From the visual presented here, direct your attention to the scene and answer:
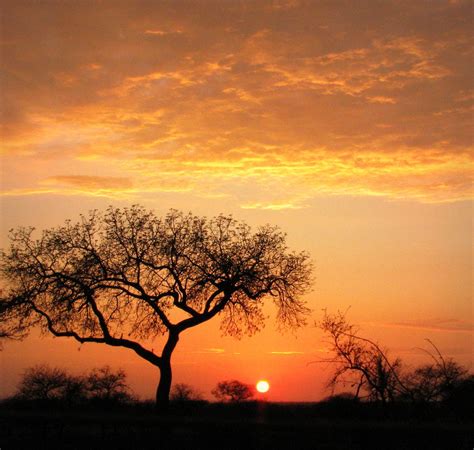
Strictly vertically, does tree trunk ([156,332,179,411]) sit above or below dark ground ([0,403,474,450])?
above

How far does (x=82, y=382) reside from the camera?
33.3 meters

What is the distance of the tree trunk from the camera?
1036 inches

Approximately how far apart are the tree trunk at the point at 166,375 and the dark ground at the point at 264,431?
5340mm

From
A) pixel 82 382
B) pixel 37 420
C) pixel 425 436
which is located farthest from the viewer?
pixel 82 382

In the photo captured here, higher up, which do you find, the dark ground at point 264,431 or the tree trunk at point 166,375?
the tree trunk at point 166,375

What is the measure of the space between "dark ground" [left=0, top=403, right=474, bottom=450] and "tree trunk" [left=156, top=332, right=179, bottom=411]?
17.5ft

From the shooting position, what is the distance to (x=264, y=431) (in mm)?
14188

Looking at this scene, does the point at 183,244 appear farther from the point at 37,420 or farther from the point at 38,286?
the point at 37,420

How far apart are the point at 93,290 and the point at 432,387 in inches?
651

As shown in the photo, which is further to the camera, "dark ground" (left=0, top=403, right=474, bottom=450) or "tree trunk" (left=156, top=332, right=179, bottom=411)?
"tree trunk" (left=156, top=332, right=179, bottom=411)

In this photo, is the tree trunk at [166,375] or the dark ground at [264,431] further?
the tree trunk at [166,375]

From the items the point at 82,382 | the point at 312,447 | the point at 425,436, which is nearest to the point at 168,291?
the point at 82,382

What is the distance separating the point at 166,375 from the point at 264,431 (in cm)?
1331

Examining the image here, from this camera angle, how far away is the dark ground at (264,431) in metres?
12.7
